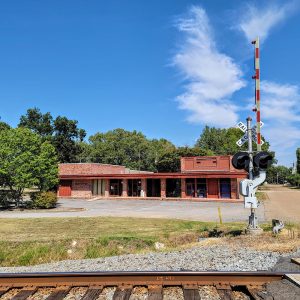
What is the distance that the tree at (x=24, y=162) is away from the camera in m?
32.9

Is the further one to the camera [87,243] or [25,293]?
[87,243]

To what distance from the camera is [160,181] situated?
148 ft

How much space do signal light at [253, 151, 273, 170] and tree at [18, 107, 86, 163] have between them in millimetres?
67704

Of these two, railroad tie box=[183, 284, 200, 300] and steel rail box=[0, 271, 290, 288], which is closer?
railroad tie box=[183, 284, 200, 300]

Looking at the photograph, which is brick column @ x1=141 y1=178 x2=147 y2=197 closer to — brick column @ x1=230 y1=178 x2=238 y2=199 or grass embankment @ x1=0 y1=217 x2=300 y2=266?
brick column @ x1=230 y1=178 x2=238 y2=199

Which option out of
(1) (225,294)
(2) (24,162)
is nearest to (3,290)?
(1) (225,294)

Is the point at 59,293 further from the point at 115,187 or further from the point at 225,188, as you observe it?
the point at 115,187

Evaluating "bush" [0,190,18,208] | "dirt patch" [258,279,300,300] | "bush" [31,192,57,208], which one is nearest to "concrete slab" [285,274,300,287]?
"dirt patch" [258,279,300,300]

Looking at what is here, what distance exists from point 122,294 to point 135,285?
1.51 feet

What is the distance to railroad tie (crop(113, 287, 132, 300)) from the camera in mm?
5130

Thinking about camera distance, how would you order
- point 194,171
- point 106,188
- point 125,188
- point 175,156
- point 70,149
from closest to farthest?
point 194,171
point 125,188
point 106,188
point 175,156
point 70,149

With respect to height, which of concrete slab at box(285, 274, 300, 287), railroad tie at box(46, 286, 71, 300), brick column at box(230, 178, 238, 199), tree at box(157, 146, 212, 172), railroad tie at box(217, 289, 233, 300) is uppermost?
tree at box(157, 146, 212, 172)

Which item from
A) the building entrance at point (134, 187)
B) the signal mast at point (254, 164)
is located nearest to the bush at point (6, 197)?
the building entrance at point (134, 187)

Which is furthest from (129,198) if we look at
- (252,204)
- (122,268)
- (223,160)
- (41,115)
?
(41,115)
